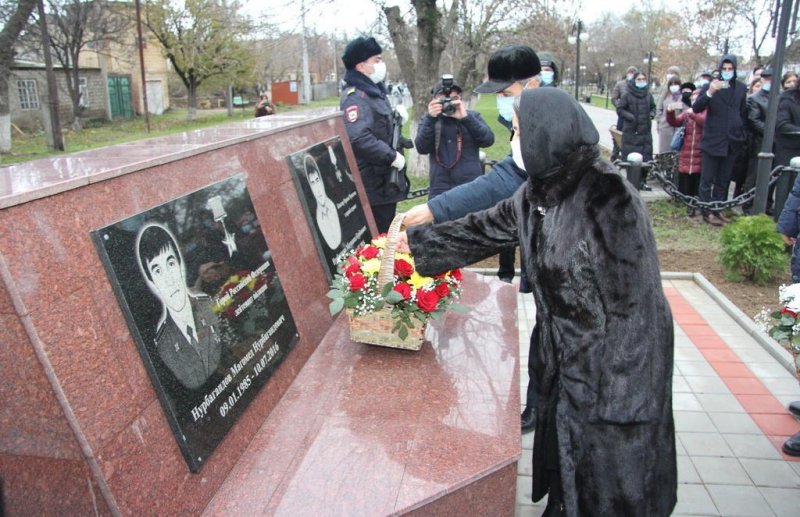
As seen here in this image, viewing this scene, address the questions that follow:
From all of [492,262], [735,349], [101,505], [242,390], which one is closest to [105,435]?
[101,505]

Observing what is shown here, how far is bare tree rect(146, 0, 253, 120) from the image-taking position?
34219 millimetres

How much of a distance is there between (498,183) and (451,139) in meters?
2.17

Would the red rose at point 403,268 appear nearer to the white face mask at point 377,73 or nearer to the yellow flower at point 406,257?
the yellow flower at point 406,257

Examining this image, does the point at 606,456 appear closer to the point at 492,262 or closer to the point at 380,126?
the point at 380,126

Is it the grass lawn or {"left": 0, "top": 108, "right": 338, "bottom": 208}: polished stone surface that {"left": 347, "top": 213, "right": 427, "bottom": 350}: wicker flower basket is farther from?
the grass lawn

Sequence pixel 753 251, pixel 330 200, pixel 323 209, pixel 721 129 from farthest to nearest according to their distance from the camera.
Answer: pixel 721 129, pixel 753 251, pixel 330 200, pixel 323 209

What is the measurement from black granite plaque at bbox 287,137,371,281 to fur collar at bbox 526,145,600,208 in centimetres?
173

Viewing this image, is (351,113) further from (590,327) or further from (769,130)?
(769,130)

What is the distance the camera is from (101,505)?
1753 mm

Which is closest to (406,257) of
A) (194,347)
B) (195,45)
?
(194,347)

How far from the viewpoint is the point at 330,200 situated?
4.08 meters

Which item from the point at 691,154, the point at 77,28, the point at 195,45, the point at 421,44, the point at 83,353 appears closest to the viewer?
the point at 83,353

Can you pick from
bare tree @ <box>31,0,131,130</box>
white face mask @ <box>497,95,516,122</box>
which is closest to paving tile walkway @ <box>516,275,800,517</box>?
white face mask @ <box>497,95,516,122</box>

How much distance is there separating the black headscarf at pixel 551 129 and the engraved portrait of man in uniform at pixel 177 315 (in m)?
1.25
